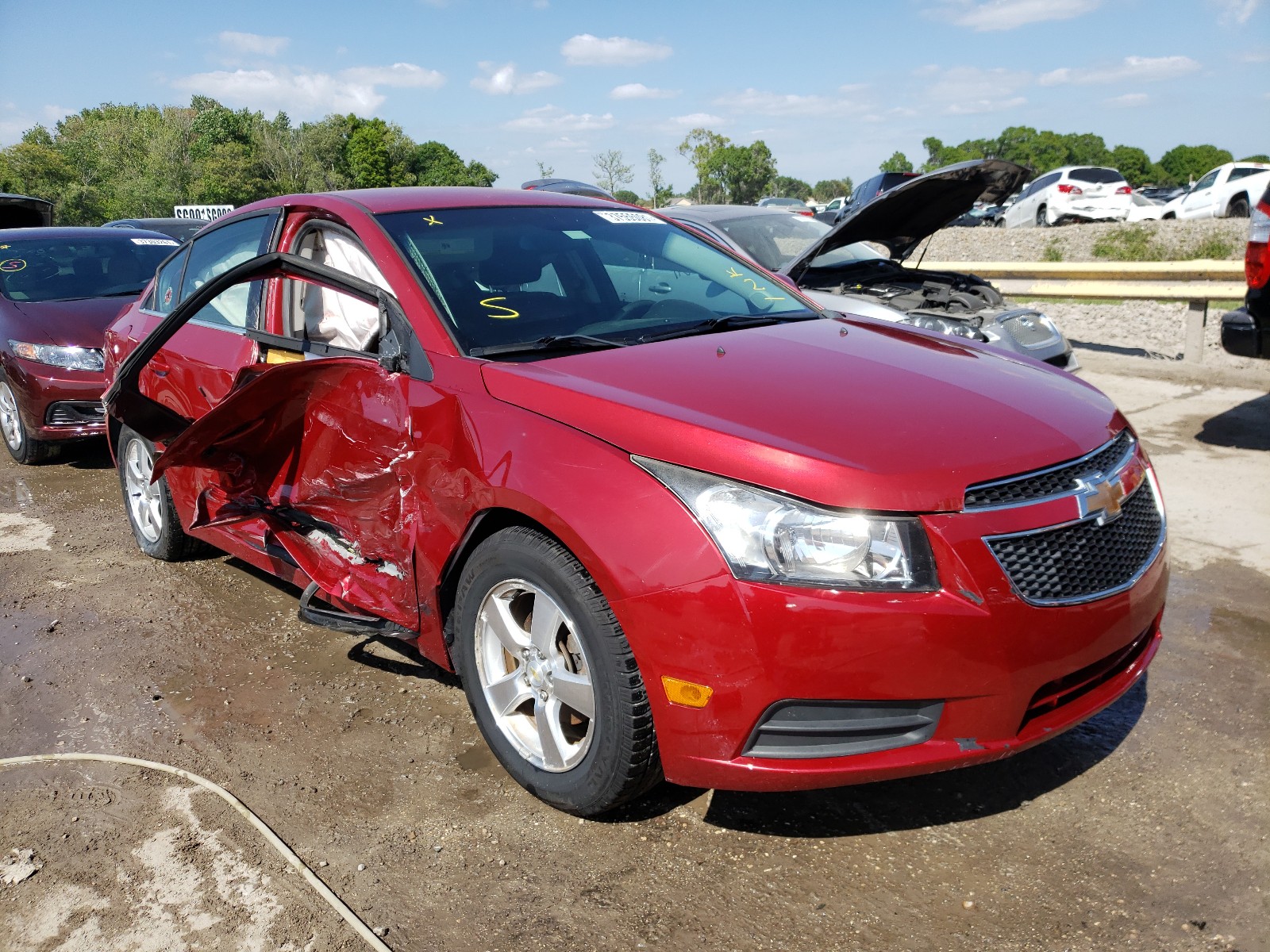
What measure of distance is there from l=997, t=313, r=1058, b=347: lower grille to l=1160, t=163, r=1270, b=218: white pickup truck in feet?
52.2

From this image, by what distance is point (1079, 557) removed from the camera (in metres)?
2.47

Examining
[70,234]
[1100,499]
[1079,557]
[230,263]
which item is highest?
[70,234]

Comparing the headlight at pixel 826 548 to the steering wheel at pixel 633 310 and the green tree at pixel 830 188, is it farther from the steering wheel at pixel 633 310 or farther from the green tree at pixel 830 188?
the green tree at pixel 830 188

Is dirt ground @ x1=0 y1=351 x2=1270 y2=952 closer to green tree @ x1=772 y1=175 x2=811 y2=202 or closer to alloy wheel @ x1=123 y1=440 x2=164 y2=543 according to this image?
alloy wheel @ x1=123 y1=440 x2=164 y2=543

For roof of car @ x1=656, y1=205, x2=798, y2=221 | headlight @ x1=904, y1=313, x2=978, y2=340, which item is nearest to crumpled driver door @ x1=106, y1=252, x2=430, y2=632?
headlight @ x1=904, y1=313, x2=978, y2=340

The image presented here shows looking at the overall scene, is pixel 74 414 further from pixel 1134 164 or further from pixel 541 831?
pixel 1134 164

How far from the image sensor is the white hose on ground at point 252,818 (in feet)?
7.92

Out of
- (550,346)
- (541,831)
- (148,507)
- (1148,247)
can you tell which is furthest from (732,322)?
(1148,247)

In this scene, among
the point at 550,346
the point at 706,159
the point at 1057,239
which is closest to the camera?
the point at 550,346

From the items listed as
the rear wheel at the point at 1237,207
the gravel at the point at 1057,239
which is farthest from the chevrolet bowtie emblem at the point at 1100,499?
the rear wheel at the point at 1237,207

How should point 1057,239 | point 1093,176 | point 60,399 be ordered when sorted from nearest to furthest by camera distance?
1. point 60,399
2. point 1057,239
3. point 1093,176

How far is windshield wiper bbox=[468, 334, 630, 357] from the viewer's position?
9.93 feet

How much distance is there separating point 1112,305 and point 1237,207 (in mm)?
10451

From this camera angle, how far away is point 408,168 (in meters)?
91.4
